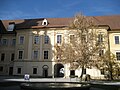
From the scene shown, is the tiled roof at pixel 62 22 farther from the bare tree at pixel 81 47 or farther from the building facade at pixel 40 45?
the bare tree at pixel 81 47

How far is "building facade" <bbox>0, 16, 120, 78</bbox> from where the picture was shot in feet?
125

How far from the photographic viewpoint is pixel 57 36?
40.2 meters

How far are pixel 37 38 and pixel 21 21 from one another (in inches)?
414

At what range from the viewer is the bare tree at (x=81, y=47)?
91.2ft

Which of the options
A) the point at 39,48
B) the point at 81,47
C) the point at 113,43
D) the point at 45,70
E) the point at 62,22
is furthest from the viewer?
the point at 62,22

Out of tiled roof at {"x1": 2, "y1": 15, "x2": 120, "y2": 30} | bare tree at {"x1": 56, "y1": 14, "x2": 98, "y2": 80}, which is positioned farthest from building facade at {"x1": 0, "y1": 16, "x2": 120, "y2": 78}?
bare tree at {"x1": 56, "y1": 14, "x2": 98, "y2": 80}

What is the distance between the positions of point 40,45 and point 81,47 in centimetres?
1457

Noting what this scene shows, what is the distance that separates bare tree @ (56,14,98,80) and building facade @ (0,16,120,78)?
657 centimetres

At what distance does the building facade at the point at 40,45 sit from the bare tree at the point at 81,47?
657cm

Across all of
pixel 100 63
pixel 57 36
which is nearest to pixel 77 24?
pixel 100 63

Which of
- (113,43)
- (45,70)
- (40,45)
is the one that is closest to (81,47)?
(113,43)

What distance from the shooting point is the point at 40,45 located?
132 feet

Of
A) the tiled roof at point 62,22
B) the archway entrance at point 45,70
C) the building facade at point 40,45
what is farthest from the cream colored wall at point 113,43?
the archway entrance at point 45,70

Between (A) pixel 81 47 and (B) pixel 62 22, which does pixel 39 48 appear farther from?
(A) pixel 81 47
